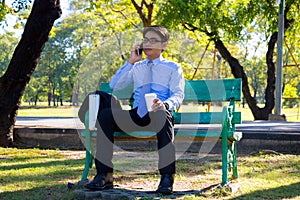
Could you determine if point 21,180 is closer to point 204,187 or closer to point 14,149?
point 204,187

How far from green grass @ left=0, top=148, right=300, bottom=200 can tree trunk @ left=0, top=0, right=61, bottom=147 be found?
0.98 m

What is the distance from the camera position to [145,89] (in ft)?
14.7

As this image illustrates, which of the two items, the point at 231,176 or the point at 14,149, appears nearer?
the point at 231,176

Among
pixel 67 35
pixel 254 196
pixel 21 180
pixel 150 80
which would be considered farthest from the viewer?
pixel 67 35

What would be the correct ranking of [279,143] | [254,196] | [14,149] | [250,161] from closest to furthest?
[254,196] → [250,161] → [279,143] → [14,149]

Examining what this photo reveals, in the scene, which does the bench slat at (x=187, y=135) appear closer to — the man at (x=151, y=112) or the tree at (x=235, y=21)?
the man at (x=151, y=112)

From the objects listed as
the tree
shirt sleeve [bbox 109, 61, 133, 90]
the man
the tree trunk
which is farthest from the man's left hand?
the tree

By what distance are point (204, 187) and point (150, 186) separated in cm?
54

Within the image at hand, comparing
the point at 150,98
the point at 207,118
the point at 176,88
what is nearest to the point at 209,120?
the point at 207,118

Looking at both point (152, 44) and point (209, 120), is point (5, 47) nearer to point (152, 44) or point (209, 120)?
point (152, 44)

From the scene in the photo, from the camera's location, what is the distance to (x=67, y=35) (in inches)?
2237

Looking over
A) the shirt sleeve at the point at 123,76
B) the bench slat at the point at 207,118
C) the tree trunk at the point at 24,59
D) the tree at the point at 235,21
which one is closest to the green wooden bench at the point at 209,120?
the bench slat at the point at 207,118

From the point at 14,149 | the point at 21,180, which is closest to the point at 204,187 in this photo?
the point at 21,180

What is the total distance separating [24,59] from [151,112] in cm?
449
